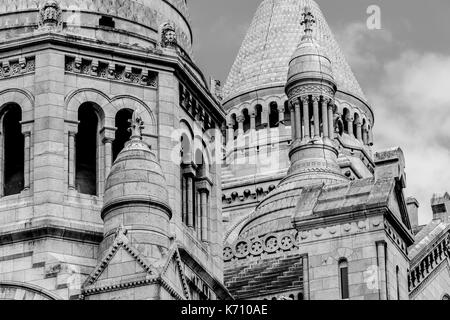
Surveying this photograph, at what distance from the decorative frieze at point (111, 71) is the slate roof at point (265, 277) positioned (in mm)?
6558

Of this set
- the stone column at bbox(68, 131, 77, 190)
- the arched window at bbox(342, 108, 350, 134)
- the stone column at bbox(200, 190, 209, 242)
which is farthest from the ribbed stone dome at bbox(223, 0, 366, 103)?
the stone column at bbox(68, 131, 77, 190)

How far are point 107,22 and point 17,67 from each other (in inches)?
126

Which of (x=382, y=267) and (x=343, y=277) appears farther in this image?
(x=343, y=277)

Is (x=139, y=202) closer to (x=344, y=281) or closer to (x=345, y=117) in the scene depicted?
(x=344, y=281)

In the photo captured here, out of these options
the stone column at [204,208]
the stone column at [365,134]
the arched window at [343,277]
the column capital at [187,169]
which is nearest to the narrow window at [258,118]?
the stone column at [365,134]

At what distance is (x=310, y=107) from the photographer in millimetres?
72188

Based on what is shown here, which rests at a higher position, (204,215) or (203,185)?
(203,185)

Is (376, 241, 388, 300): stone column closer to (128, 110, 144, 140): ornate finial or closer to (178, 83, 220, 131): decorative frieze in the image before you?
(128, 110, 144, 140): ornate finial

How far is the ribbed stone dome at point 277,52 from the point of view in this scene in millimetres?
85812

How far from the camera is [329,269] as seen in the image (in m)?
54.4

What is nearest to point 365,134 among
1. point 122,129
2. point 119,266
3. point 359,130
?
point 359,130

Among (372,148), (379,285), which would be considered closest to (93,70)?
(379,285)

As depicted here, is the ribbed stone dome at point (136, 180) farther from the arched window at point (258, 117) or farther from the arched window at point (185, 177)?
the arched window at point (258, 117)
